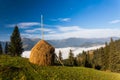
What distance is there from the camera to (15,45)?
289 ft

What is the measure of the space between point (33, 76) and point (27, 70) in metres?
1.54

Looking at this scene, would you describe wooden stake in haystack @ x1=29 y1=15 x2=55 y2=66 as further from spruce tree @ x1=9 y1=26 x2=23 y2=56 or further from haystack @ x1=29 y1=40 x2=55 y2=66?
spruce tree @ x1=9 y1=26 x2=23 y2=56

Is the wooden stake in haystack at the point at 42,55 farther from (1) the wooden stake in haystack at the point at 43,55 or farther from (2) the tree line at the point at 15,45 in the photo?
(2) the tree line at the point at 15,45

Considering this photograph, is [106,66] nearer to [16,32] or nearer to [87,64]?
[87,64]

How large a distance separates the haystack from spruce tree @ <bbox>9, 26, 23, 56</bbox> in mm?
58994

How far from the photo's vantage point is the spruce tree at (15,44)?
283ft

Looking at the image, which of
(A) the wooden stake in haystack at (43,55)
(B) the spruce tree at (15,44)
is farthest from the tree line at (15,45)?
(A) the wooden stake in haystack at (43,55)

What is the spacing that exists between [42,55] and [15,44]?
62.9m

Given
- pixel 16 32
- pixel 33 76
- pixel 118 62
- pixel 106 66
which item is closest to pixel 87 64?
pixel 106 66

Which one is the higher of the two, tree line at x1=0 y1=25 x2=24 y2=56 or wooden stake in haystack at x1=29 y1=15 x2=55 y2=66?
tree line at x1=0 y1=25 x2=24 y2=56

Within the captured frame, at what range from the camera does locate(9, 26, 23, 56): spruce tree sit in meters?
86.1

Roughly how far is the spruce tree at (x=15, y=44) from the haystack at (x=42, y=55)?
58994 mm

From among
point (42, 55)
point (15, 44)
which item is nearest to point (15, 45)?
point (15, 44)

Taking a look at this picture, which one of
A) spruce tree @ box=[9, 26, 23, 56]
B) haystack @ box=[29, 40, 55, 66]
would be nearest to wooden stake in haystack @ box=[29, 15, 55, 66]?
haystack @ box=[29, 40, 55, 66]
